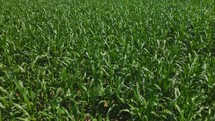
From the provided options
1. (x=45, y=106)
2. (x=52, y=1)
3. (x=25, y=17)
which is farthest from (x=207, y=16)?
(x=52, y=1)

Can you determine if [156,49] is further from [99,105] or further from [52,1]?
[52,1]

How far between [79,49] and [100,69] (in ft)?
4.17

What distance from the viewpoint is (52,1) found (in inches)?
636

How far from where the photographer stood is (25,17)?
37.9 feet

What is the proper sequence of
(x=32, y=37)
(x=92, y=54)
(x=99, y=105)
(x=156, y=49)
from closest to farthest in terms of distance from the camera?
(x=99, y=105), (x=92, y=54), (x=156, y=49), (x=32, y=37)

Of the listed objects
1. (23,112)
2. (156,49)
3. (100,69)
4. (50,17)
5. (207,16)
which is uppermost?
(207,16)

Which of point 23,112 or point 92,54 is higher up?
point 92,54

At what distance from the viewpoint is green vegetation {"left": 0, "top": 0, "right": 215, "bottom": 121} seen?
15.0 ft

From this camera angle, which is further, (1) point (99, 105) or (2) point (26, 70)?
(2) point (26, 70)

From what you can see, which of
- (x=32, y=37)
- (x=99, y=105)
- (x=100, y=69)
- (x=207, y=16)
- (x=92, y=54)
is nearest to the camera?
(x=99, y=105)

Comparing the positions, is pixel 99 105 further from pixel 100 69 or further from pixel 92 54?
pixel 92 54

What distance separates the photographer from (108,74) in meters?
5.66

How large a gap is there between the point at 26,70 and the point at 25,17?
5941mm

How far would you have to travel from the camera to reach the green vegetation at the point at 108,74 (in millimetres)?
4559
